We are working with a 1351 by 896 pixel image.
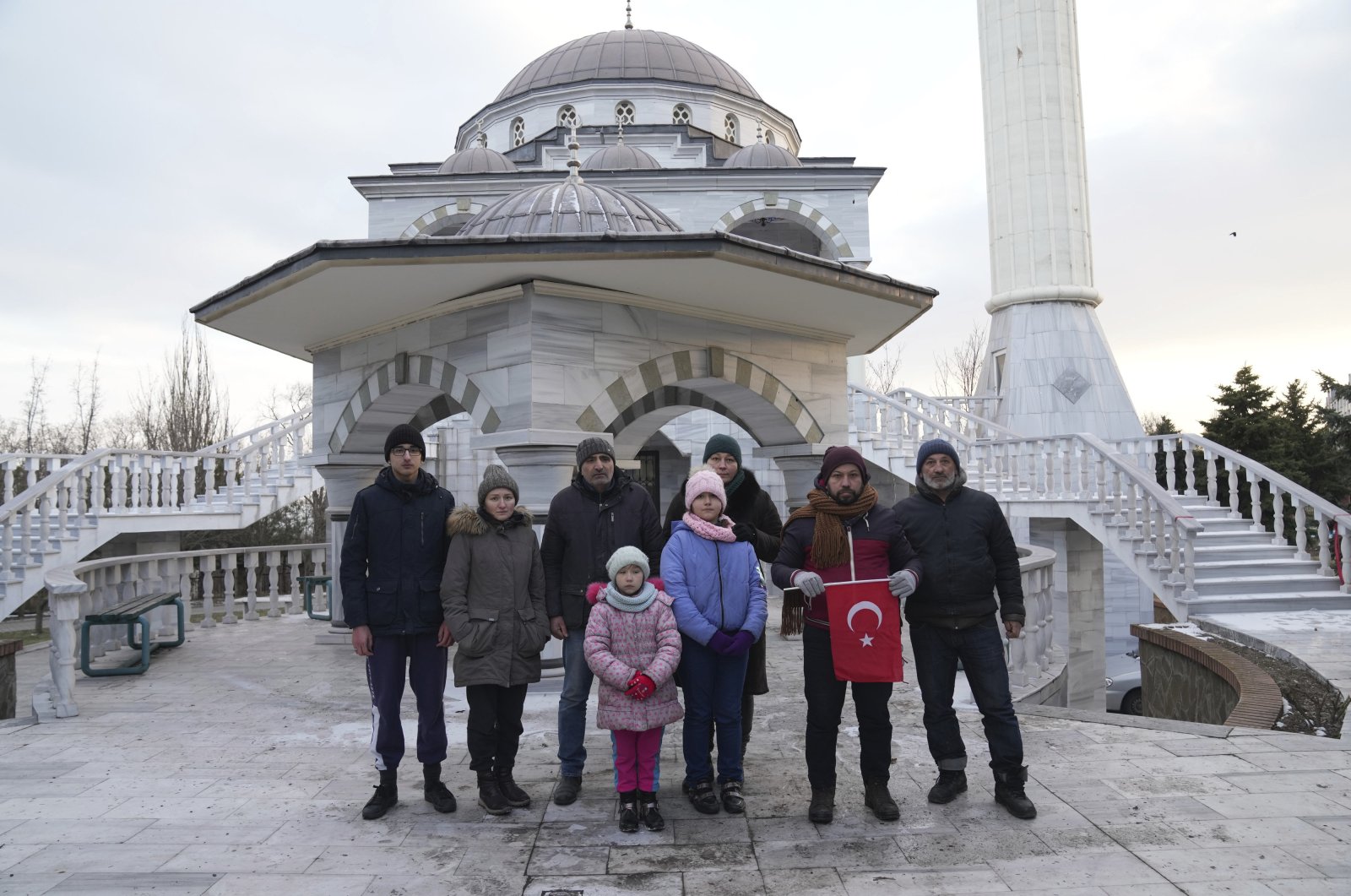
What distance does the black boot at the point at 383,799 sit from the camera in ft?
13.6

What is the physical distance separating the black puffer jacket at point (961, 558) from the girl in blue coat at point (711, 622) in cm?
75

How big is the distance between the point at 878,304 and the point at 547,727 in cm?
391

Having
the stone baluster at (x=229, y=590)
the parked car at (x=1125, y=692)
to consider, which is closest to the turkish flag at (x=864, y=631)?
the stone baluster at (x=229, y=590)

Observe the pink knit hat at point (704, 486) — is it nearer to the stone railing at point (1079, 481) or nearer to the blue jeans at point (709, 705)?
the blue jeans at point (709, 705)

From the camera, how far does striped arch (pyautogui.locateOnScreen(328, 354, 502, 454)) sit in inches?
269

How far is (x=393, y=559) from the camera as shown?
4.27m

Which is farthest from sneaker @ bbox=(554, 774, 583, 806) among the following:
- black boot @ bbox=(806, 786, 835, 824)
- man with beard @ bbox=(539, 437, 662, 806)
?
black boot @ bbox=(806, 786, 835, 824)

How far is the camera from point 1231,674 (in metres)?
6.47

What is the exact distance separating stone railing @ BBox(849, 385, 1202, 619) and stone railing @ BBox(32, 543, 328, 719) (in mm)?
8507

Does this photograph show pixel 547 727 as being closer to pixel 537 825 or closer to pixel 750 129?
pixel 537 825

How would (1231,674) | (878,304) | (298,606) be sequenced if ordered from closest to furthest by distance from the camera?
(1231,674)
(878,304)
(298,606)

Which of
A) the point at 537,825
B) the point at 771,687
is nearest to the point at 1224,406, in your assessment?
the point at 771,687

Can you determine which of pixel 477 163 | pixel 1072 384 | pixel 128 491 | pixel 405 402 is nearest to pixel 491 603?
pixel 405 402

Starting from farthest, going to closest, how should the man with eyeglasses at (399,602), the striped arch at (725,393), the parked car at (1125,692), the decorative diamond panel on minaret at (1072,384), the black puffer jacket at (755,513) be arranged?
the decorative diamond panel on minaret at (1072,384)
the parked car at (1125,692)
the striped arch at (725,393)
the black puffer jacket at (755,513)
the man with eyeglasses at (399,602)
